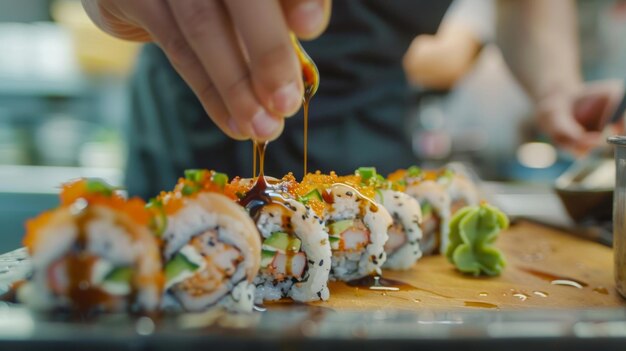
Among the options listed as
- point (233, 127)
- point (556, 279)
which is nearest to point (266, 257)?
point (233, 127)

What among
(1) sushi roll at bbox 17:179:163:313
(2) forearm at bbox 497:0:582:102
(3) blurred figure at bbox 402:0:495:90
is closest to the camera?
(1) sushi roll at bbox 17:179:163:313

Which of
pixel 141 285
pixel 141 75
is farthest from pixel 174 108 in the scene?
pixel 141 285

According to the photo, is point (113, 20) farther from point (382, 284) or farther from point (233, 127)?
point (382, 284)

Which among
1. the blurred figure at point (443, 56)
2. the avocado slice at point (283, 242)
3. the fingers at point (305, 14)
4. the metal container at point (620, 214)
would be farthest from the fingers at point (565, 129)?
the fingers at point (305, 14)

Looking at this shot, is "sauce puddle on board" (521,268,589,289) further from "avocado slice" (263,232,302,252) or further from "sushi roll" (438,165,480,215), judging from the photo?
"avocado slice" (263,232,302,252)

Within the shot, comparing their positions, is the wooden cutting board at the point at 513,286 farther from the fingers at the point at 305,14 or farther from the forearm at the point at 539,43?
the forearm at the point at 539,43

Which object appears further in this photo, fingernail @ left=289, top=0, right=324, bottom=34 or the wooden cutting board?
the wooden cutting board

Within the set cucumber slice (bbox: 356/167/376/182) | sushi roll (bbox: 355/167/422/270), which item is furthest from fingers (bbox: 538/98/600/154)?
cucumber slice (bbox: 356/167/376/182)
